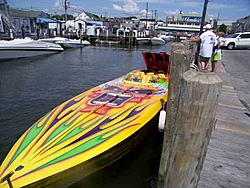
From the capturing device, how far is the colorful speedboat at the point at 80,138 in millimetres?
3566

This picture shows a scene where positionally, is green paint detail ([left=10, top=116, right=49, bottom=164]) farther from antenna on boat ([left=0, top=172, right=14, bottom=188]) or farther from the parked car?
the parked car

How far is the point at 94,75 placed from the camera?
14.3 metres

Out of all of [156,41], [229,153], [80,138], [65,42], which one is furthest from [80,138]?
[156,41]

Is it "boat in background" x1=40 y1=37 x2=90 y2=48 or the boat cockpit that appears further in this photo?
"boat in background" x1=40 y1=37 x2=90 y2=48

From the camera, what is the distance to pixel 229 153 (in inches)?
132

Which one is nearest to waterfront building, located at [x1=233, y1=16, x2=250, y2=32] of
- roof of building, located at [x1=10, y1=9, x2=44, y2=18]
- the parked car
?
the parked car

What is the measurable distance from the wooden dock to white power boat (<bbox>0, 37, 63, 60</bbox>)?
1800 cm

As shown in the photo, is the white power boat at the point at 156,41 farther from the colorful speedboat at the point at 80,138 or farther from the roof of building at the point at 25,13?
the colorful speedboat at the point at 80,138

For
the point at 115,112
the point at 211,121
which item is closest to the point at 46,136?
the point at 115,112

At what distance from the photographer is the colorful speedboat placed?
3.57m

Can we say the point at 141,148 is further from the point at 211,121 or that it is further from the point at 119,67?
the point at 119,67

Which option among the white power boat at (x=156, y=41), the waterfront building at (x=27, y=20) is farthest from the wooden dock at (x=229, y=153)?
the white power boat at (x=156, y=41)

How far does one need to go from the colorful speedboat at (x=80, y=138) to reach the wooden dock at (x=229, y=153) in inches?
65.6

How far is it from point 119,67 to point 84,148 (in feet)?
46.2
